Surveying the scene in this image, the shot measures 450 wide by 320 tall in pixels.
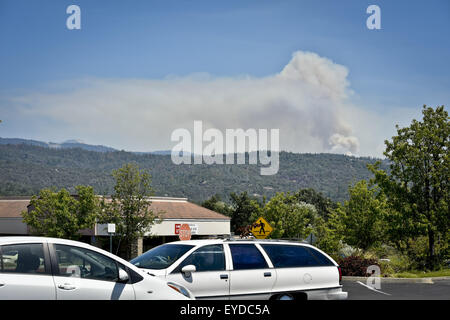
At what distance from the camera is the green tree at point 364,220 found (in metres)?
31.6

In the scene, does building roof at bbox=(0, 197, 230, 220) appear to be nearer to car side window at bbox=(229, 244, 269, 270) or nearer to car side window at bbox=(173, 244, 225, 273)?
car side window at bbox=(229, 244, 269, 270)

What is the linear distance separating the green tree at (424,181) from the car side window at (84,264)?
23.8 m

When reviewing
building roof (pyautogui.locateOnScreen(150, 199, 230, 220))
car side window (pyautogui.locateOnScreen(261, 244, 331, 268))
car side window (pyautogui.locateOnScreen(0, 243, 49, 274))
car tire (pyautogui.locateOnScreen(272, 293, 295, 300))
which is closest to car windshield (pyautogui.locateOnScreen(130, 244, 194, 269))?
car side window (pyautogui.locateOnScreen(261, 244, 331, 268))

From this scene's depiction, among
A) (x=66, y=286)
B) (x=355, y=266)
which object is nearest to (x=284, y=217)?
(x=355, y=266)

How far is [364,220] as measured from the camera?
104 feet

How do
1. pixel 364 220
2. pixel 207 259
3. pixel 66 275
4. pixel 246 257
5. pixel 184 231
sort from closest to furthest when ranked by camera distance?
pixel 66 275 → pixel 207 259 → pixel 246 257 → pixel 184 231 → pixel 364 220

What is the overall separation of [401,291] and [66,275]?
45.3 feet

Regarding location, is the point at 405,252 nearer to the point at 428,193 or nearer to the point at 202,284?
the point at 428,193

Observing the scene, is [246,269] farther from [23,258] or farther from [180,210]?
[180,210]

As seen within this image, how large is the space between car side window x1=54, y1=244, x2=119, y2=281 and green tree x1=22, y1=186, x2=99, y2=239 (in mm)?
33371

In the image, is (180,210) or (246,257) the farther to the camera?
(180,210)

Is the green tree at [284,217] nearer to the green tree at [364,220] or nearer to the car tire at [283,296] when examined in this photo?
the green tree at [364,220]
